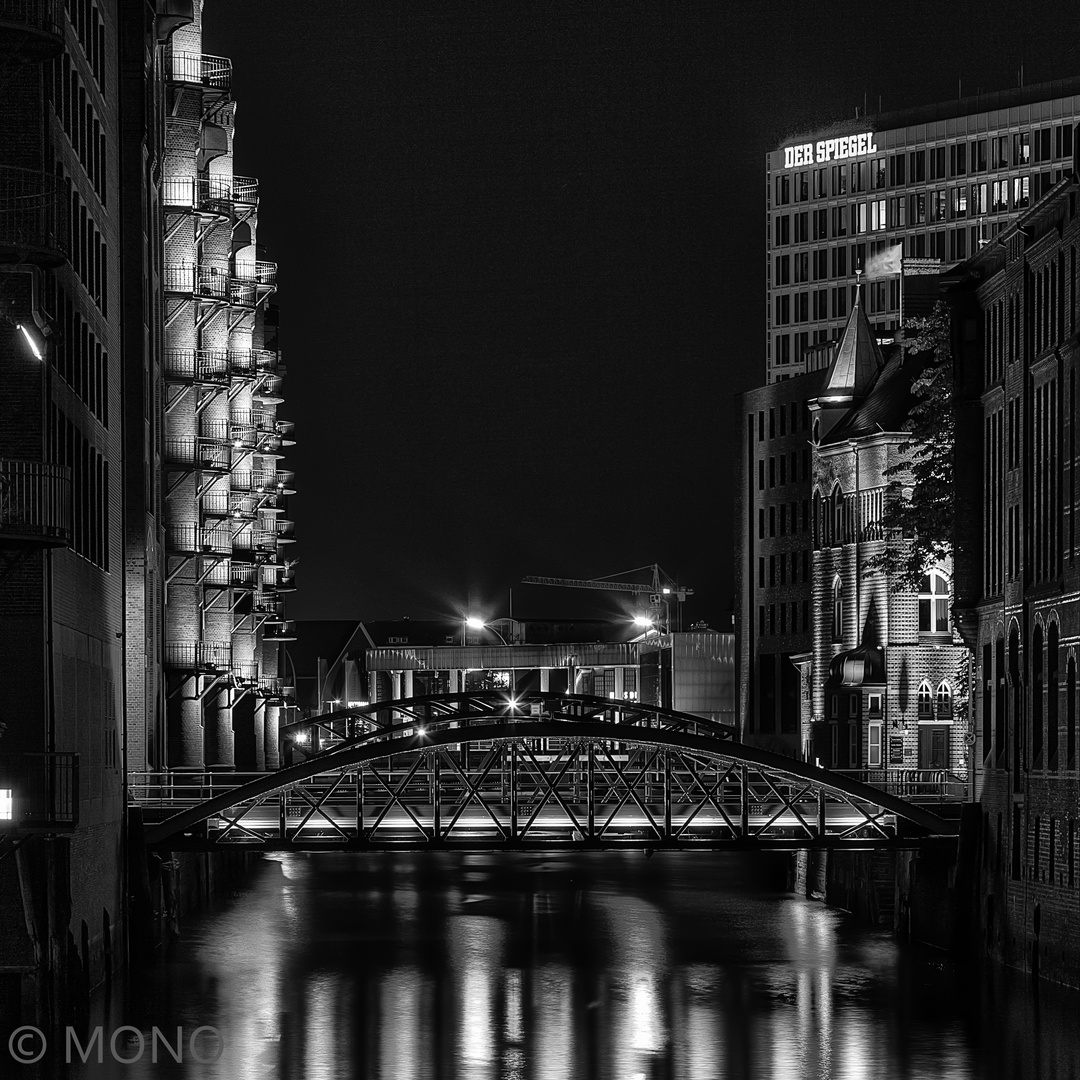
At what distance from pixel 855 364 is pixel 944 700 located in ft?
53.0

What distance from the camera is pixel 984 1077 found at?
4059cm

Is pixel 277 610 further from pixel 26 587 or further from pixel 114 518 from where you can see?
pixel 26 587

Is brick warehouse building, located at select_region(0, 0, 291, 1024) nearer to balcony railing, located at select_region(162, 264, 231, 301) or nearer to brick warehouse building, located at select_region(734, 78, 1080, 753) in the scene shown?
balcony railing, located at select_region(162, 264, 231, 301)

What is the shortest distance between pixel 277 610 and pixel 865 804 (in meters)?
55.0

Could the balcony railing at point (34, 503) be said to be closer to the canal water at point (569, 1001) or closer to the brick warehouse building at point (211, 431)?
the canal water at point (569, 1001)

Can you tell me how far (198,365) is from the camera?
82250mm

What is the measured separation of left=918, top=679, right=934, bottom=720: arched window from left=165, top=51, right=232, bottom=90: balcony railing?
105 ft

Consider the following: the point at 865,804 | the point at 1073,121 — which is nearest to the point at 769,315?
the point at 1073,121

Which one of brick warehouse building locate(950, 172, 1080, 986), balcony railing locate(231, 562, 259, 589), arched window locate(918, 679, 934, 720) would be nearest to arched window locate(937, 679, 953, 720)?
arched window locate(918, 679, 934, 720)

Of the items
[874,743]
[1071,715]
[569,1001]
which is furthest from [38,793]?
[874,743]

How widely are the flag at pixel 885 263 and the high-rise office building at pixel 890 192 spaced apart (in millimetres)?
1549

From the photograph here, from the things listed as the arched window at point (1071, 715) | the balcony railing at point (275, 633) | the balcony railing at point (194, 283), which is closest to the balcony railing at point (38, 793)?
the arched window at point (1071, 715)

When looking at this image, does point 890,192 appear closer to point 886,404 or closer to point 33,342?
point 886,404

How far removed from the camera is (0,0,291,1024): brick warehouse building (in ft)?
131
